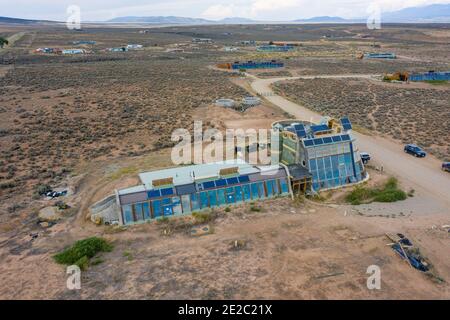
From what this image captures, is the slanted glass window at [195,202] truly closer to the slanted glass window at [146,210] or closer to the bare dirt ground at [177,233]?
the bare dirt ground at [177,233]

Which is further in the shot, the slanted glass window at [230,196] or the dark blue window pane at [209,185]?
the slanted glass window at [230,196]

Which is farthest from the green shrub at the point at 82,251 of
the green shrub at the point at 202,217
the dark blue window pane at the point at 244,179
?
the dark blue window pane at the point at 244,179

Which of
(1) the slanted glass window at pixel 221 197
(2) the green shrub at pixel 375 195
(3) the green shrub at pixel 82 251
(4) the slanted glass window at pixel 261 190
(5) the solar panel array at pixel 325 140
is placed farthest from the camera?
(5) the solar panel array at pixel 325 140

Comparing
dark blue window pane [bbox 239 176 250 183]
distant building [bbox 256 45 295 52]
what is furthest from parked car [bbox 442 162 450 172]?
distant building [bbox 256 45 295 52]

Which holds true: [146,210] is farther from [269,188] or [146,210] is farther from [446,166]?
[446,166]

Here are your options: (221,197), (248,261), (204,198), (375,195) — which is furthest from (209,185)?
(375,195)

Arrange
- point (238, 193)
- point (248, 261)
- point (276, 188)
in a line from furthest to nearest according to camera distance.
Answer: point (276, 188) < point (238, 193) < point (248, 261)
